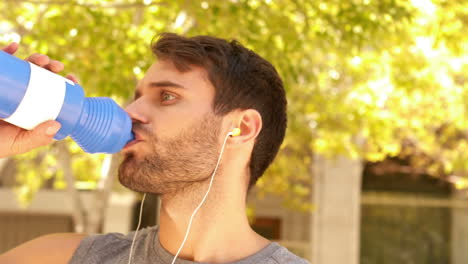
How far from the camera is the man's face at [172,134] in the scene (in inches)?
88.7

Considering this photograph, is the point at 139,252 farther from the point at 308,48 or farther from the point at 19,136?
the point at 308,48

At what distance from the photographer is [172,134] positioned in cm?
228

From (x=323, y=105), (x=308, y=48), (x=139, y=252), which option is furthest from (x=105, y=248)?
(x=323, y=105)

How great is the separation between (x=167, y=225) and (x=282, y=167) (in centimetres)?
526

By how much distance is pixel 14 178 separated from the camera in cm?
1391

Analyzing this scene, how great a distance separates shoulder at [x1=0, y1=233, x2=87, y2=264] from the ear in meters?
0.70

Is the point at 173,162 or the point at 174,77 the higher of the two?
the point at 174,77

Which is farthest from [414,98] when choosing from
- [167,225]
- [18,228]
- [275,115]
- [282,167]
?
[18,228]

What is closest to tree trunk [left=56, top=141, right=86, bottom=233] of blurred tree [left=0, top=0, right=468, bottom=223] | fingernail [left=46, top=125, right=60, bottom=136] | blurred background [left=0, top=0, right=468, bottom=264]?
blurred background [left=0, top=0, right=468, bottom=264]

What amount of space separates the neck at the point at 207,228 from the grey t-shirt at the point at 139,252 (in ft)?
0.14

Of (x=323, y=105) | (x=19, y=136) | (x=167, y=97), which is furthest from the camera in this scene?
(x=323, y=105)

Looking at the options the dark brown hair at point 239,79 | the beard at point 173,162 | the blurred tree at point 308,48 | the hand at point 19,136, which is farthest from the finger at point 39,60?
the blurred tree at point 308,48

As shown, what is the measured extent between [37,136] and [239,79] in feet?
2.72

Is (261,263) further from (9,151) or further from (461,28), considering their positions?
(461,28)
